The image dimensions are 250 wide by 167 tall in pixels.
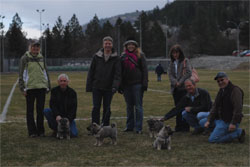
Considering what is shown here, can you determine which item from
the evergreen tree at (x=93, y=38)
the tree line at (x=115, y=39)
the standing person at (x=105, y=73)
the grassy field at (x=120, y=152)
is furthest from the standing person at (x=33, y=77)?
the evergreen tree at (x=93, y=38)

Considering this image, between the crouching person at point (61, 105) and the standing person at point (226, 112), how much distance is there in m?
2.70

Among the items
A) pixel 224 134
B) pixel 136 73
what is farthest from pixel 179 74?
pixel 224 134

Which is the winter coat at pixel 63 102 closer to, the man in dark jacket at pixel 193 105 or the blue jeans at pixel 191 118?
the man in dark jacket at pixel 193 105

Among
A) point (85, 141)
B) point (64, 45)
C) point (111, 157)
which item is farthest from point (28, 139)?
point (64, 45)

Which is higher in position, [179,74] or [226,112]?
[179,74]

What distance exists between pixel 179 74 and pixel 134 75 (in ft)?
3.19

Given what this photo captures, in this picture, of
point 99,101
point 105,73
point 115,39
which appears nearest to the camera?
point 105,73

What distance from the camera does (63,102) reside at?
769cm

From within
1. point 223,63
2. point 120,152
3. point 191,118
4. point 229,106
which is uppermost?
point 223,63

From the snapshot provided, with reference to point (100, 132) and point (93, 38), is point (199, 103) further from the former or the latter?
point (93, 38)

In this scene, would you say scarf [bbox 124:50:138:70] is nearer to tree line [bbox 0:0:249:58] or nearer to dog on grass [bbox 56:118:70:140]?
dog on grass [bbox 56:118:70:140]

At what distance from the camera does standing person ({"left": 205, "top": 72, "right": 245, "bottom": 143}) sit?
667 cm

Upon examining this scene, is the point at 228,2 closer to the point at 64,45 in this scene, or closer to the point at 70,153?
the point at 64,45

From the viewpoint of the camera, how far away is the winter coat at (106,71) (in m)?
7.68
